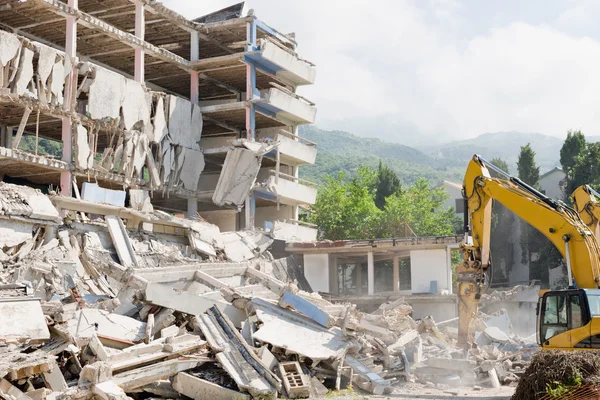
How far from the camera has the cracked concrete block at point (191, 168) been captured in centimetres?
3607

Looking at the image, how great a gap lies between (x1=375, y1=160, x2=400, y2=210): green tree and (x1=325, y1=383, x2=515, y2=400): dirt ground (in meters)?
42.5

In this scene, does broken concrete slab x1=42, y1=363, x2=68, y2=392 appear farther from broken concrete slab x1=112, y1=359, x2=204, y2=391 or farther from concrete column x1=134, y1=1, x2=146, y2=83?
concrete column x1=134, y1=1, x2=146, y2=83

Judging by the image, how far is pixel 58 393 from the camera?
35.9 ft

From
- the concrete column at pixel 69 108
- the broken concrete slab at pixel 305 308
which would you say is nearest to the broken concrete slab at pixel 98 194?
the concrete column at pixel 69 108

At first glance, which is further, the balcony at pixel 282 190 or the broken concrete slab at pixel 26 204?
the balcony at pixel 282 190

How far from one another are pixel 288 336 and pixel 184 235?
581 inches

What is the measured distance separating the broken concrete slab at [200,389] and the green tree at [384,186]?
4622 centimetres

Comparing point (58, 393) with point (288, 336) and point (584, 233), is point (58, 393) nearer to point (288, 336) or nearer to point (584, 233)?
point (288, 336)

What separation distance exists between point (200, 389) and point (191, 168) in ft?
81.3

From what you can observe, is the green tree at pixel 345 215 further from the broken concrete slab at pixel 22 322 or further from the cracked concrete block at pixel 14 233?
the broken concrete slab at pixel 22 322

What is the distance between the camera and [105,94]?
99.9ft

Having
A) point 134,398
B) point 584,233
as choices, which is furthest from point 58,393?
point 584,233

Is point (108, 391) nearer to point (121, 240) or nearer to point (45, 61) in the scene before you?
point (121, 240)

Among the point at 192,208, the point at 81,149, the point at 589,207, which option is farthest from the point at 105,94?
the point at 589,207
